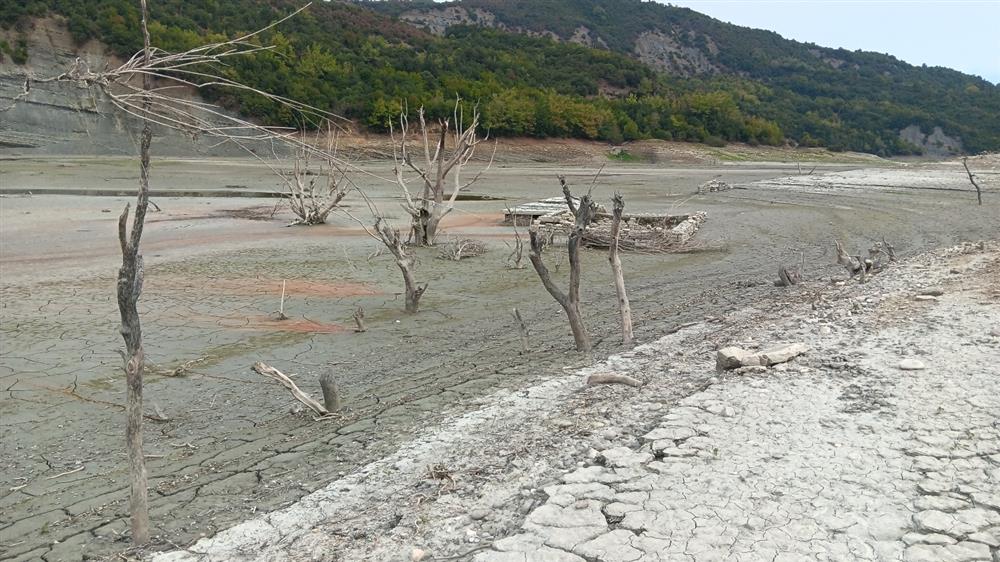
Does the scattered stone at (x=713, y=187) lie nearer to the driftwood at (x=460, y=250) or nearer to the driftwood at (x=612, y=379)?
the driftwood at (x=460, y=250)

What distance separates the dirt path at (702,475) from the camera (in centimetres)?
335

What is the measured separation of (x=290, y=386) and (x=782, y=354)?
3.63 m

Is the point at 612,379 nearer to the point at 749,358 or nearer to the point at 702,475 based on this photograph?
the point at 749,358

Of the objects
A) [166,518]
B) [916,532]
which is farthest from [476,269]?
[916,532]

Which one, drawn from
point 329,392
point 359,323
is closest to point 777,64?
point 359,323

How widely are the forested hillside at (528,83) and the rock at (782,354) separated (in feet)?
35.8

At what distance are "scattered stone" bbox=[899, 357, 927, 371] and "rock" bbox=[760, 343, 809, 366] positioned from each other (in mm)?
707

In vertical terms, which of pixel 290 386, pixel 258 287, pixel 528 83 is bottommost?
pixel 258 287

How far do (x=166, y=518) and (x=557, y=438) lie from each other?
88.1 inches

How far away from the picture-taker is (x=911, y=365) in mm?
5359

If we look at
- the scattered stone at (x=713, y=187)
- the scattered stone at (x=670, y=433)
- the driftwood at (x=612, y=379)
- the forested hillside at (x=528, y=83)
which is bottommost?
the driftwood at (x=612, y=379)

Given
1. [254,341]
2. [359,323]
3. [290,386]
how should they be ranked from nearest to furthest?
[290,386], [254,341], [359,323]

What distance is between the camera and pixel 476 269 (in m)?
12.4

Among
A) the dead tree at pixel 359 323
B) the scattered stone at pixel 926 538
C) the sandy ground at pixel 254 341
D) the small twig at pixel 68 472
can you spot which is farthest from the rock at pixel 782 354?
the small twig at pixel 68 472
